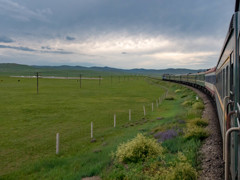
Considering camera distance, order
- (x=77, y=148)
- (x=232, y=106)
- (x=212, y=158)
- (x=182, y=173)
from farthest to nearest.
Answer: (x=77, y=148) < (x=212, y=158) < (x=182, y=173) < (x=232, y=106)

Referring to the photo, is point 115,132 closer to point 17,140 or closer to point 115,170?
point 17,140

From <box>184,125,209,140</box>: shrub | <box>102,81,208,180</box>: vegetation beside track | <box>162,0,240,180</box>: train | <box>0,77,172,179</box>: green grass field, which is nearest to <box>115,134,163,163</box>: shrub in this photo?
<box>102,81,208,180</box>: vegetation beside track

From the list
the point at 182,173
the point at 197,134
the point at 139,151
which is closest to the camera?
the point at 182,173

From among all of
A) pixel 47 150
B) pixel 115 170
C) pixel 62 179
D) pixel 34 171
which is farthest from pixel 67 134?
pixel 115 170

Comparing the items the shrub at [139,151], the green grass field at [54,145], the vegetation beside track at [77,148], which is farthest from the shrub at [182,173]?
the green grass field at [54,145]

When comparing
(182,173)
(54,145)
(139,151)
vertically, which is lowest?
(54,145)

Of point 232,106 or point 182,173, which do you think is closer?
point 232,106

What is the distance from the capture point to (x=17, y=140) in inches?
579

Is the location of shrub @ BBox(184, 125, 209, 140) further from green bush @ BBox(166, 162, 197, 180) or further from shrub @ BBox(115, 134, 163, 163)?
green bush @ BBox(166, 162, 197, 180)

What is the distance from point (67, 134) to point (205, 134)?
1012 cm

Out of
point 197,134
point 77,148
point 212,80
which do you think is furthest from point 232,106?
point 212,80

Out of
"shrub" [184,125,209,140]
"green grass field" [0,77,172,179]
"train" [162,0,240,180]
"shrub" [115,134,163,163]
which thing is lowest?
"green grass field" [0,77,172,179]

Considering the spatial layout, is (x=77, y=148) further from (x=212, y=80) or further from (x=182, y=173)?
(x=212, y=80)

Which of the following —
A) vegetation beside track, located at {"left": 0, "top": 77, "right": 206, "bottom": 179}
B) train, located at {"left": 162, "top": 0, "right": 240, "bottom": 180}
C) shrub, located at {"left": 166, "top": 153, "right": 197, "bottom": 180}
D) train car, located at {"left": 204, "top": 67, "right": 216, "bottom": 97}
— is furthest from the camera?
train car, located at {"left": 204, "top": 67, "right": 216, "bottom": 97}
